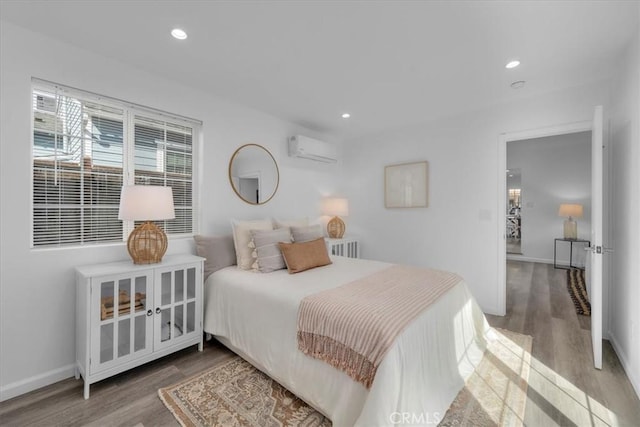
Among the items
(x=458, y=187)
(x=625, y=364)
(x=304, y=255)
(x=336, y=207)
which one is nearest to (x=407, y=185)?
(x=458, y=187)

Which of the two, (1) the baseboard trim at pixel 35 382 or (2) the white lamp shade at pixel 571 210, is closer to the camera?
(1) the baseboard trim at pixel 35 382

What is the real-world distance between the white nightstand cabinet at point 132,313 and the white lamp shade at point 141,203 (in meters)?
0.38

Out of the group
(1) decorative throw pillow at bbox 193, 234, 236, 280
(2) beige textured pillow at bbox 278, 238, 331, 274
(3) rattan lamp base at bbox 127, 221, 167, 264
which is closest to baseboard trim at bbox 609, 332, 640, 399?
(2) beige textured pillow at bbox 278, 238, 331, 274

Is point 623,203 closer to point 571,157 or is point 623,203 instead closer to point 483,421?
point 483,421

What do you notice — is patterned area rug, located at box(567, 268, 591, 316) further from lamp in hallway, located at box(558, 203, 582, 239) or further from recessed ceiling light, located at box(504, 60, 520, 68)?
recessed ceiling light, located at box(504, 60, 520, 68)

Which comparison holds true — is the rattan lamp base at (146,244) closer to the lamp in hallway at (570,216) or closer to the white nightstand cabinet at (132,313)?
the white nightstand cabinet at (132,313)

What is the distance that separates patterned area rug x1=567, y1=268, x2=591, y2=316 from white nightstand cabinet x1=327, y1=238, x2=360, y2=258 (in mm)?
2752

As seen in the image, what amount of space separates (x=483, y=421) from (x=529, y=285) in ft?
11.8

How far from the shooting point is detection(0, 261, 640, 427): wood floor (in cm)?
162

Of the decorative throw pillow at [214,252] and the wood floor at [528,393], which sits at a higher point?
the decorative throw pillow at [214,252]

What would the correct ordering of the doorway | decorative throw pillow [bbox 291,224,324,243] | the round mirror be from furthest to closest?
the doorway → the round mirror → decorative throw pillow [bbox 291,224,324,243]

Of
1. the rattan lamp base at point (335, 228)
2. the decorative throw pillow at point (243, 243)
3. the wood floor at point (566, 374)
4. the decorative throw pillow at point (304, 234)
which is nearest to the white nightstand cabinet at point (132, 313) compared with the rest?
the decorative throw pillow at point (243, 243)

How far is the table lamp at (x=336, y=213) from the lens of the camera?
13.7ft

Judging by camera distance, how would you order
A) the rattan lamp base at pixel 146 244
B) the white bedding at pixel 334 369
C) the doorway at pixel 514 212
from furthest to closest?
the doorway at pixel 514 212 < the rattan lamp base at pixel 146 244 < the white bedding at pixel 334 369
